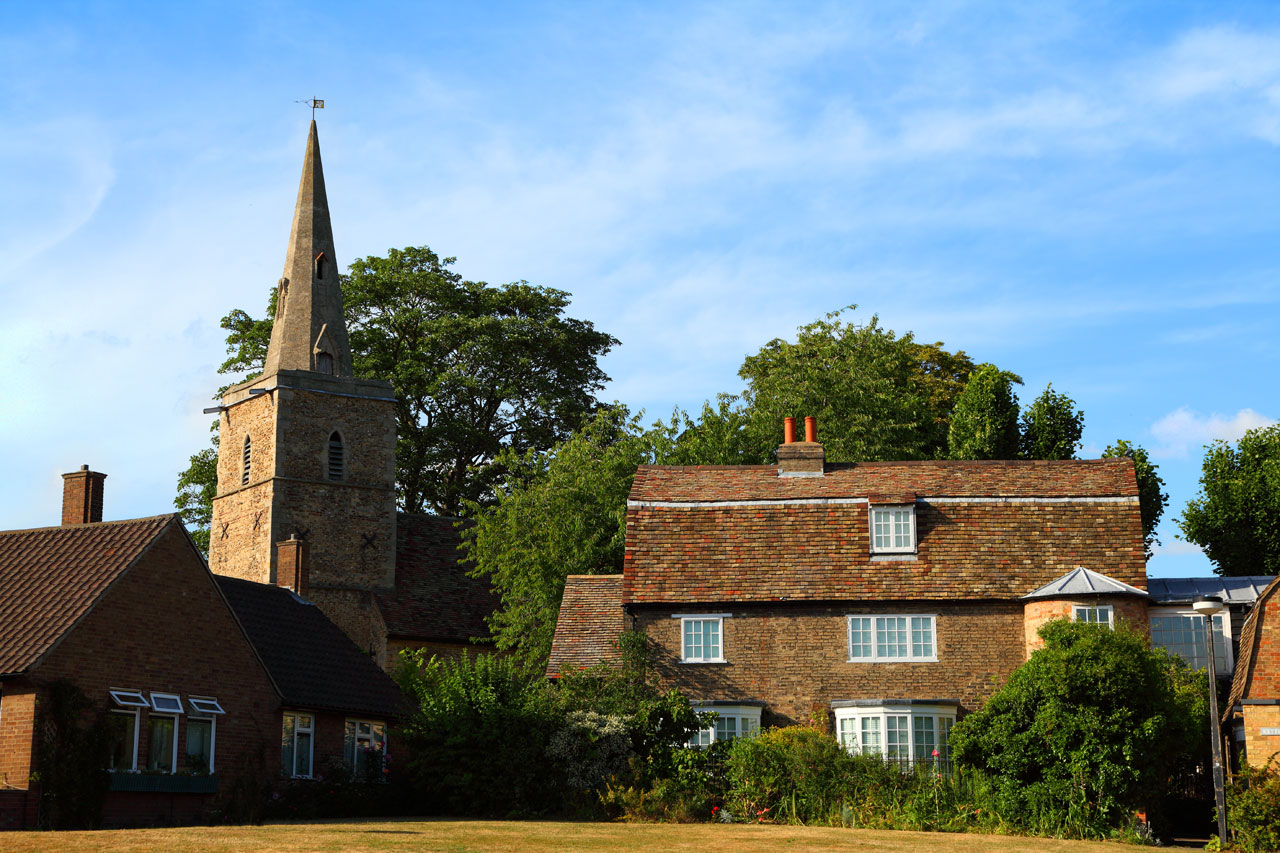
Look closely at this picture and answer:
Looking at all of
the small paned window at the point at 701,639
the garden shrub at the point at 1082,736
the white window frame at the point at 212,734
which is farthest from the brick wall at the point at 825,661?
the white window frame at the point at 212,734

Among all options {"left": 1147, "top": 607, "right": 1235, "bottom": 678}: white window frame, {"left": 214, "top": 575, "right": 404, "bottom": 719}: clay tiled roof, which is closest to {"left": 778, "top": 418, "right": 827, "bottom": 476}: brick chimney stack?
{"left": 1147, "top": 607, "right": 1235, "bottom": 678}: white window frame

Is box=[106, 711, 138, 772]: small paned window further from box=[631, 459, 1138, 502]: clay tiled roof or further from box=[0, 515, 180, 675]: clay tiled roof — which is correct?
box=[631, 459, 1138, 502]: clay tiled roof

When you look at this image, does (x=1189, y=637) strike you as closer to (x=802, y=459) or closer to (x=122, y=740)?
(x=802, y=459)

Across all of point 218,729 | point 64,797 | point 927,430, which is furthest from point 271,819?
point 927,430

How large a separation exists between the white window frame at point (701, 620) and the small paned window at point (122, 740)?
13.4m

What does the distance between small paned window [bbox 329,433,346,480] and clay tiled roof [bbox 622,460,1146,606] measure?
53.6ft

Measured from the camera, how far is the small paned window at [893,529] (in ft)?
122

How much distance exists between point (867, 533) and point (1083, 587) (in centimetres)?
547

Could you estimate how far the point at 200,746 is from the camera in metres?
29.7

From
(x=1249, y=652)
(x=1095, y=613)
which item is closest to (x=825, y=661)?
(x=1095, y=613)

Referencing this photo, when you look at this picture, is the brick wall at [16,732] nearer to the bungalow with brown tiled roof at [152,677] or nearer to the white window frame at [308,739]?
the bungalow with brown tiled roof at [152,677]

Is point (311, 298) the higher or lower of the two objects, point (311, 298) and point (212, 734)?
the higher

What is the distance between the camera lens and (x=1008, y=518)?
123 feet

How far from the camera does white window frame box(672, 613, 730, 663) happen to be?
3619 centimetres
